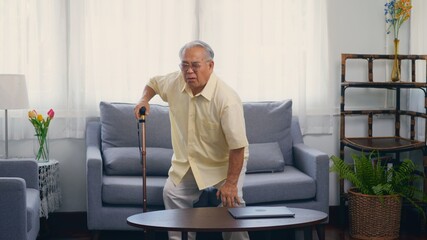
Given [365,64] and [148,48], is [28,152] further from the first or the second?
[365,64]

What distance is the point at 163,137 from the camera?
4.77 meters

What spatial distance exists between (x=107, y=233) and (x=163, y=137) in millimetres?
784

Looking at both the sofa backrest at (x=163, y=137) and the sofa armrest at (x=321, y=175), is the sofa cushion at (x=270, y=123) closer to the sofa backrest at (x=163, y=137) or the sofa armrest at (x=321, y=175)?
the sofa backrest at (x=163, y=137)

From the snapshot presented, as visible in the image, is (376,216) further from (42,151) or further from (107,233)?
(42,151)

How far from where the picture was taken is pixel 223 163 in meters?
3.92

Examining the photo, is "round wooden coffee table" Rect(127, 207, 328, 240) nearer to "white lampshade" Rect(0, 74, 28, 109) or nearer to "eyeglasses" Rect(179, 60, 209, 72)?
"eyeglasses" Rect(179, 60, 209, 72)

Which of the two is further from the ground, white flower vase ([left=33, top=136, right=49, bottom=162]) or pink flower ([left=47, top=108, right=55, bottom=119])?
pink flower ([left=47, top=108, right=55, bottom=119])

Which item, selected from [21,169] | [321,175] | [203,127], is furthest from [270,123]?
[21,169]

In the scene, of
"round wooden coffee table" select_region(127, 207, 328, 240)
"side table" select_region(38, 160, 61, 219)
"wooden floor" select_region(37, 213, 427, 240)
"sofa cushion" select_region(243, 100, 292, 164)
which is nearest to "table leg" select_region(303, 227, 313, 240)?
"round wooden coffee table" select_region(127, 207, 328, 240)

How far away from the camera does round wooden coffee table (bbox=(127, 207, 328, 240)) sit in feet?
10.0

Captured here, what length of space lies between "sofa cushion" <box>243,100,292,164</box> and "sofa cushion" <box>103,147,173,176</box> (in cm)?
68

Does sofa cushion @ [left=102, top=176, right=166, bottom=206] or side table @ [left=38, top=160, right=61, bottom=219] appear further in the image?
side table @ [left=38, top=160, right=61, bottom=219]

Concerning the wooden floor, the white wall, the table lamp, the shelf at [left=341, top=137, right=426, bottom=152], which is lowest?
the wooden floor

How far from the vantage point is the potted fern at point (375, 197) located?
4.63 meters
